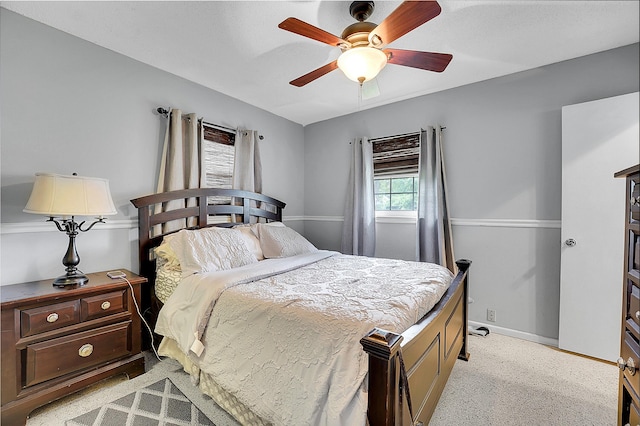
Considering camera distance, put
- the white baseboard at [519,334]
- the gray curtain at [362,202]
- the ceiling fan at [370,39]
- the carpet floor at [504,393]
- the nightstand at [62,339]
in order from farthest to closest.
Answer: the gray curtain at [362,202] < the white baseboard at [519,334] < the carpet floor at [504,393] < the nightstand at [62,339] < the ceiling fan at [370,39]

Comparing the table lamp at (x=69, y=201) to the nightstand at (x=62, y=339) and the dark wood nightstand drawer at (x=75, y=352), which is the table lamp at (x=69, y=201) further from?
the dark wood nightstand drawer at (x=75, y=352)

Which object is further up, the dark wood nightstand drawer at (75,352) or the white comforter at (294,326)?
the white comforter at (294,326)

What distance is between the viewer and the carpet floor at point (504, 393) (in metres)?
1.68

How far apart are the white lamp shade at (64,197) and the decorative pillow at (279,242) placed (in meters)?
1.32

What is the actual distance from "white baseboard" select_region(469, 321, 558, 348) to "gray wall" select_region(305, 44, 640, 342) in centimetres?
3

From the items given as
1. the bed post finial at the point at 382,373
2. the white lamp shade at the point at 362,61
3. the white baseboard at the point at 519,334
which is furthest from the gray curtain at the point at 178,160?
the white baseboard at the point at 519,334

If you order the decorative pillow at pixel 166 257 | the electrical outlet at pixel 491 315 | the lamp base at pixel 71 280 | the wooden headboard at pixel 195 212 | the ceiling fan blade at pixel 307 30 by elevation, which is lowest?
the electrical outlet at pixel 491 315

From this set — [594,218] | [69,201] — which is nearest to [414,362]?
[594,218]

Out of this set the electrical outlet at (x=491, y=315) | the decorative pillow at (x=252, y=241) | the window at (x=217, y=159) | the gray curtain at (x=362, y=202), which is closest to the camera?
the decorative pillow at (x=252, y=241)

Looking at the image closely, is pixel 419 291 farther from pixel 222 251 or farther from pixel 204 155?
pixel 204 155

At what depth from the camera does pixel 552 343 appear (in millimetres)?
2543

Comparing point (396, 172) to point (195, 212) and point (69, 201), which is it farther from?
point (69, 201)

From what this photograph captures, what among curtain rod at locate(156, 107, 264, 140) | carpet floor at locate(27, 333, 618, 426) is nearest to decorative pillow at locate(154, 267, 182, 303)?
carpet floor at locate(27, 333, 618, 426)

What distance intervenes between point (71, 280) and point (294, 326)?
1582 mm
